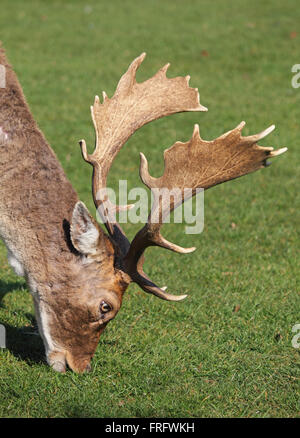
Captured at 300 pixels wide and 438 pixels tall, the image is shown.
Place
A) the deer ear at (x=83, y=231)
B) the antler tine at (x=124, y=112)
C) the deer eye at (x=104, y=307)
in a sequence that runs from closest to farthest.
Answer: the deer ear at (x=83, y=231) → the deer eye at (x=104, y=307) → the antler tine at (x=124, y=112)

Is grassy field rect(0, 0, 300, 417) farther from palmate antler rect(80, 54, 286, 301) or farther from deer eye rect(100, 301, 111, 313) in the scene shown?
palmate antler rect(80, 54, 286, 301)

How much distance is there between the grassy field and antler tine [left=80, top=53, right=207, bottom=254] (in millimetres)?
1147

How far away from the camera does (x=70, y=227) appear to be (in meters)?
4.38

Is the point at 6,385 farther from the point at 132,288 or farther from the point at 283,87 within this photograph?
the point at 283,87

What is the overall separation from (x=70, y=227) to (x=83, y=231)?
93mm

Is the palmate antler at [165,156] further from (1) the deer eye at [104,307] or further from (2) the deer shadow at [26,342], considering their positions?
(2) the deer shadow at [26,342]

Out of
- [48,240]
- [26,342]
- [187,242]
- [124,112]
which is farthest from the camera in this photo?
[187,242]

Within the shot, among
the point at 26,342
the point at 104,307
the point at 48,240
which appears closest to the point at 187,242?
the point at 26,342

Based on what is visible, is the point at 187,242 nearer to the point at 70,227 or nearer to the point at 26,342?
the point at 26,342

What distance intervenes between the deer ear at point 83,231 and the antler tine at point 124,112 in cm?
36

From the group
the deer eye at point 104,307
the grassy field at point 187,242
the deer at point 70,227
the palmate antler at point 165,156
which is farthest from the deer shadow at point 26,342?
the palmate antler at point 165,156

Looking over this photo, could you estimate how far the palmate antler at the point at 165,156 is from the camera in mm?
4359

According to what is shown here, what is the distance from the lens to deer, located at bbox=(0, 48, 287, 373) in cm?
Answer: 442
